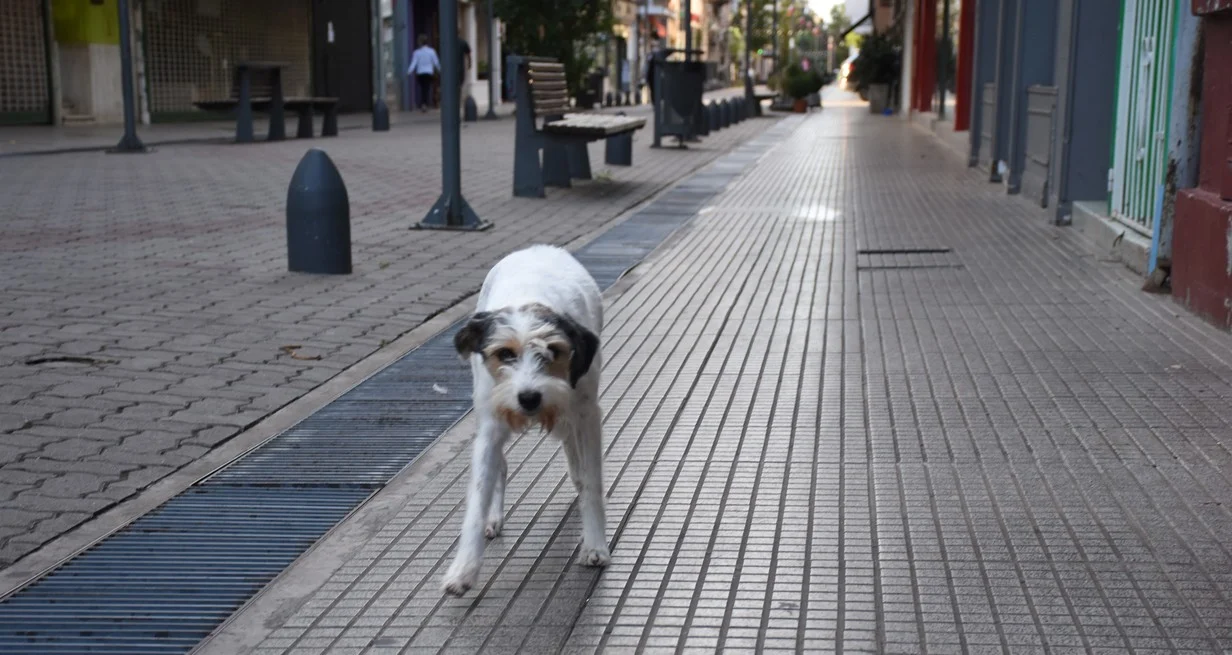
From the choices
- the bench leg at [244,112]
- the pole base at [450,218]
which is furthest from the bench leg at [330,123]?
the pole base at [450,218]

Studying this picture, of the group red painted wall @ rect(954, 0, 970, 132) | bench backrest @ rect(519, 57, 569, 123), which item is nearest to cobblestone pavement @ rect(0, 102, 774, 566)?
bench backrest @ rect(519, 57, 569, 123)

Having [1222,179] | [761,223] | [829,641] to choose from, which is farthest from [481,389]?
[761,223]

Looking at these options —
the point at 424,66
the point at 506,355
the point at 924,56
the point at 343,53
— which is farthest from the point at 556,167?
the point at 343,53

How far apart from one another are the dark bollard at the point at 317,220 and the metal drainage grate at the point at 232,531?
2.48m

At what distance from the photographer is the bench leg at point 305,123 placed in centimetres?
2384

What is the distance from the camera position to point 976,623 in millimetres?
3504

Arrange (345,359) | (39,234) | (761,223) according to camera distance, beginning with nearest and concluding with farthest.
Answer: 1. (345,359)
2. (39,234)
3. (761,223)

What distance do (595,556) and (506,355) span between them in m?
0.76

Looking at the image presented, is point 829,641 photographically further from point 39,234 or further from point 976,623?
point 39,234

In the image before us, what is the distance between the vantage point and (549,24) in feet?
120

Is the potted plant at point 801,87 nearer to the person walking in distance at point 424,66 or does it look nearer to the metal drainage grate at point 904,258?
the person walking in distance at point 424,66

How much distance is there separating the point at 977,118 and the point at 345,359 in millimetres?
13621

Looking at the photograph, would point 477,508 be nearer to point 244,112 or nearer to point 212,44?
point 244,112

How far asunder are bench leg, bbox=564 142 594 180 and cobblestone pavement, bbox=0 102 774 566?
7.0 inches
